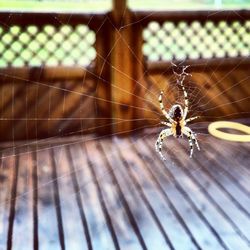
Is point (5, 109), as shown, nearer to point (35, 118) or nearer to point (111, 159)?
point (35, 118)

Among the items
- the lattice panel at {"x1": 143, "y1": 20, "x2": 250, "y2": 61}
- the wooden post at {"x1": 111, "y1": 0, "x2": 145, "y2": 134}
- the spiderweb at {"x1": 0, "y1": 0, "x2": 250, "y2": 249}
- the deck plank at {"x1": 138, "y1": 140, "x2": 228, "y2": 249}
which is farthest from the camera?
the lattice panel at {"x1": 143, "y1": 20, "x2": 250, "y2": 61}

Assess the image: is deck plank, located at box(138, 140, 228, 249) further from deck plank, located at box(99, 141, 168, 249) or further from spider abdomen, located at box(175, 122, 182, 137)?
spider abdomen, located at box(175, 122, 182, 137)

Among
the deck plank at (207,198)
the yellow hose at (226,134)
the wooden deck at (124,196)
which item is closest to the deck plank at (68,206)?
the wooden deck at (124,196)

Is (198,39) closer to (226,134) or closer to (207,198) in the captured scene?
(226,134)

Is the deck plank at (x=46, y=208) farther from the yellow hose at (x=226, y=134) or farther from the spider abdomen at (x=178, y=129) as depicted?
the yellow hose at (x=226, y=134)

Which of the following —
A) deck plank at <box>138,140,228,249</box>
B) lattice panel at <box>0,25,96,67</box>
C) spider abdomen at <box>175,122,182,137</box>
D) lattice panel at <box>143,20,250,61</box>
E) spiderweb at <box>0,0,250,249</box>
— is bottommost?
deck plank at <box>138,140,228,249</box>

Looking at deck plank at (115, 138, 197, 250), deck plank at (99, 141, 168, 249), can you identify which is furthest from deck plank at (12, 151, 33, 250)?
deck plank at (115, 138, 197, 250)

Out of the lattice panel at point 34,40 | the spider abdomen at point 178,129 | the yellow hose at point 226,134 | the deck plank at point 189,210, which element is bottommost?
the deck plank at point 189,210

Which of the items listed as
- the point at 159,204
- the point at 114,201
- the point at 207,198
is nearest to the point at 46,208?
the point at 114,201
